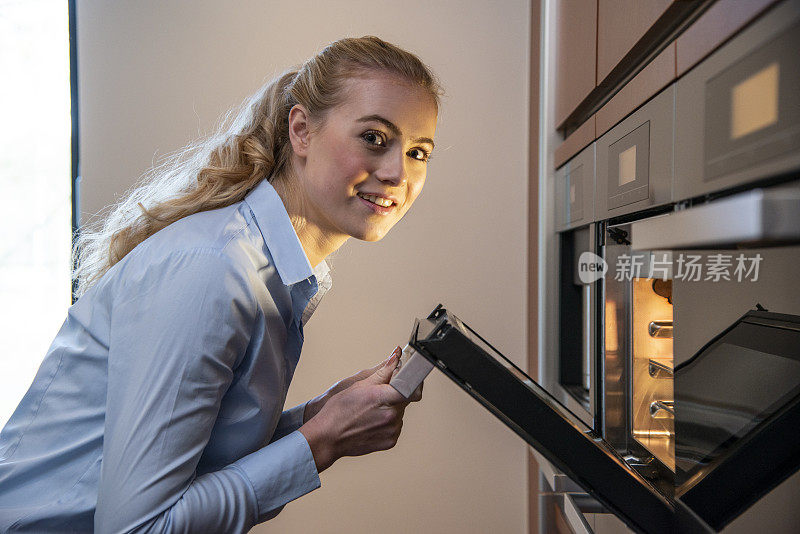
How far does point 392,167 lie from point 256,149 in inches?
9.6

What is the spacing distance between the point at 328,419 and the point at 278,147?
47 centimetres

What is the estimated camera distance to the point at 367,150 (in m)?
0.90

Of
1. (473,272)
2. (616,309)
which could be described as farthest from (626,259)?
(473,272)

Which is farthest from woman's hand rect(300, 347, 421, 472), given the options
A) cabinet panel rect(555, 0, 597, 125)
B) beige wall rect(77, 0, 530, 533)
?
beige wall rect(77, 0, 530, 533)

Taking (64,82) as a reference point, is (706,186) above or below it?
below

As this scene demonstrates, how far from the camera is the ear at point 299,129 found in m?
0.96

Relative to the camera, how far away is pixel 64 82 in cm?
186

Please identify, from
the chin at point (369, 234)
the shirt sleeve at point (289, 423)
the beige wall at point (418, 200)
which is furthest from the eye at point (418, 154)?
the beige wall at point (418, 200)

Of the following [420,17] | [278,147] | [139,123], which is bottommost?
[278,147]

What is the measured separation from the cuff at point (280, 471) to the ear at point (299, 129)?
0.44 meters

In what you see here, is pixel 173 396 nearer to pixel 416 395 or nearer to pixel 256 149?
pixel 416 395

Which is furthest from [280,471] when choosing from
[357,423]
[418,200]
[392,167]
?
[418,200]

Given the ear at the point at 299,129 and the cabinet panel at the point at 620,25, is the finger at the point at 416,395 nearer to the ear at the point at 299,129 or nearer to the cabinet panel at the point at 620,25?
the ear at the point at 299,129

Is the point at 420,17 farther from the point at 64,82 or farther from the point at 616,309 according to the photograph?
the point at 616,309
